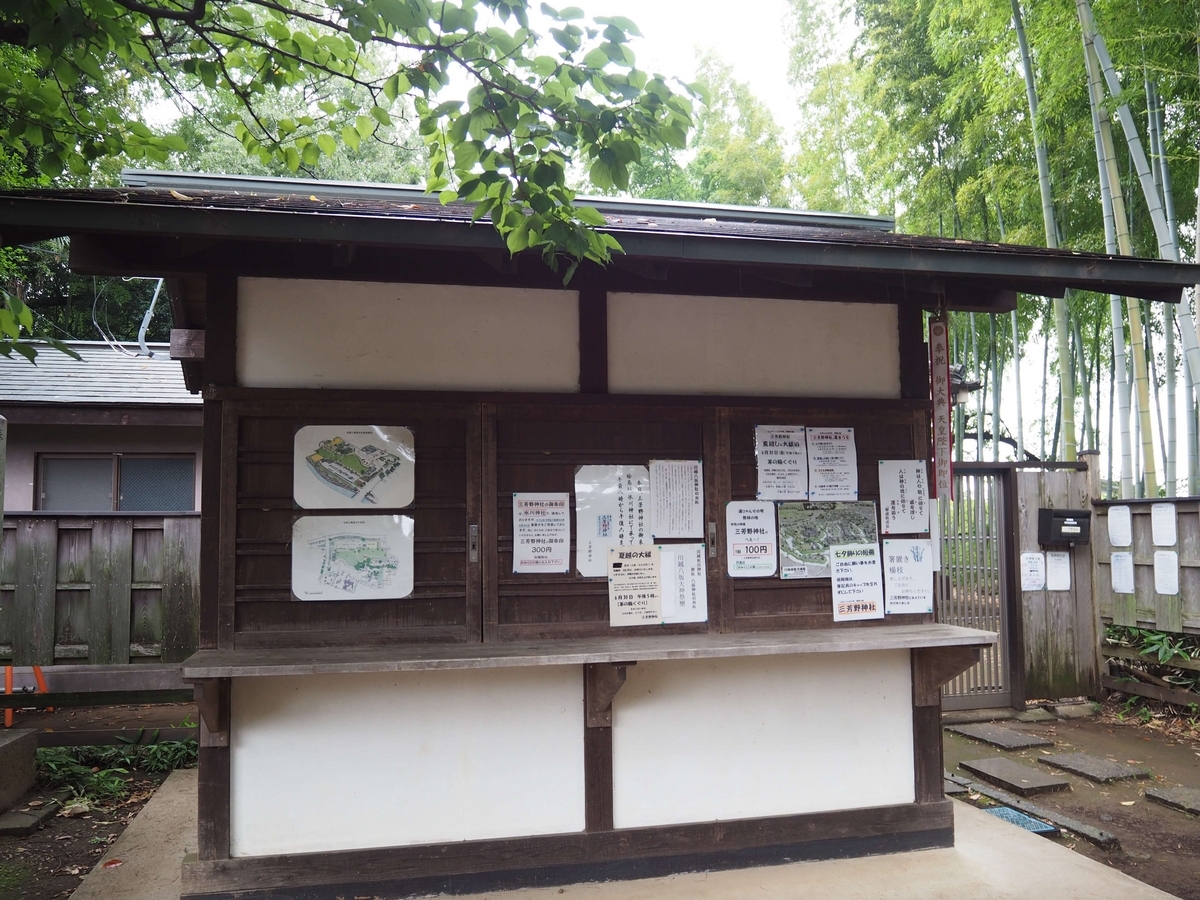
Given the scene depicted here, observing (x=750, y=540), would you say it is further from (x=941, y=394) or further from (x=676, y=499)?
(x=941, y=394)

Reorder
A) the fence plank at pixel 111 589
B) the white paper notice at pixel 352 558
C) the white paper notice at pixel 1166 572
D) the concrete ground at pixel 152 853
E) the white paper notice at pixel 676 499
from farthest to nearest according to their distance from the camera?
the fence plank at pixel 111 589, the white paper notice at pixel 1166 572, the white paper notice at pixel 676 499, the concrete ground at pixel 152 853, the white paper notice at pixel 352 558

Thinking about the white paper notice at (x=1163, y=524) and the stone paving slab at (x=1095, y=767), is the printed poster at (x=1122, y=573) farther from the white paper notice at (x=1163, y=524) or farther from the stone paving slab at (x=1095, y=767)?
the stone paving slab at (x=1095, y=767)

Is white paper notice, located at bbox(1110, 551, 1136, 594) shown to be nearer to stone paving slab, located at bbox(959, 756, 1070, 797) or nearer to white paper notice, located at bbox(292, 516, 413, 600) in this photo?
stone paving slab, located at bbox(959, 756, 1070, 797)

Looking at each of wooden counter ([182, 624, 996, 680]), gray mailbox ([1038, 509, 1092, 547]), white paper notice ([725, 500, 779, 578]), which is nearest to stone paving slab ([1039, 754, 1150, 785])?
gray mailbox ([1038, 509, 1092, 547])

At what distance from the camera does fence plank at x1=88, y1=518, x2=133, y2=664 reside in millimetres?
7016

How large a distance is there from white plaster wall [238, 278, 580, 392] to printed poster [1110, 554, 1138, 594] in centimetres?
591

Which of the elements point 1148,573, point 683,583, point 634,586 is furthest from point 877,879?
point 1148,573

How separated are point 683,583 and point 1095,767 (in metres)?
3.73

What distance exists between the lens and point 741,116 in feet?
70.2

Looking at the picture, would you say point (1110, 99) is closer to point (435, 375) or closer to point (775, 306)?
point (775, 306)

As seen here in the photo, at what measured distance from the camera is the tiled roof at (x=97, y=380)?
30.1 feet

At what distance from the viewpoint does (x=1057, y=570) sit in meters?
7.35

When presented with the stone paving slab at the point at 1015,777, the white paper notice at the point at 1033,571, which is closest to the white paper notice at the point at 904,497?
the stone paving slab at the point at 1015,777

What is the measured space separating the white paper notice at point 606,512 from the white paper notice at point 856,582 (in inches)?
42.3
